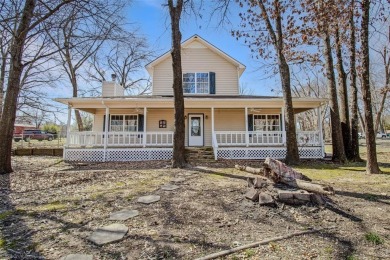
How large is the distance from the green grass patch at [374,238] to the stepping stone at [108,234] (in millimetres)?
3251

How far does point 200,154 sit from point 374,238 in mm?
9161

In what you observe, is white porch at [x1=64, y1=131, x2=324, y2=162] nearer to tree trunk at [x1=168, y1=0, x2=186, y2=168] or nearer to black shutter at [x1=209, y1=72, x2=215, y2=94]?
tree trunk at [x1=168, y1=0, x2=186, y2=168]

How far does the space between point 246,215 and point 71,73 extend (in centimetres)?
2203

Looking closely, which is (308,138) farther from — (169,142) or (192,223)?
(192,223)

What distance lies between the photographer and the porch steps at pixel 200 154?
1168 cm

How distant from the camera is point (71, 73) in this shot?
21.3m

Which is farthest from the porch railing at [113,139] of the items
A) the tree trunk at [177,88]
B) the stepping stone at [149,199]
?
the stepping stone at [149,199]

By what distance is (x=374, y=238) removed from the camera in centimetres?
313

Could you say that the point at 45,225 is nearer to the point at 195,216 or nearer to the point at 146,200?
the point at 146,200

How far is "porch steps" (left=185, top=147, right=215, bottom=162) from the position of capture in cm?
1168

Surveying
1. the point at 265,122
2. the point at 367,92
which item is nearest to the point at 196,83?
the point at 265,122

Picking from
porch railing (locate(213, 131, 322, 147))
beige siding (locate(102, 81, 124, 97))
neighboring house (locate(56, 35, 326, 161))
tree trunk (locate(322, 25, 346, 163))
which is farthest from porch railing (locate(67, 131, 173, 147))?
tree trunk (locate(322, 25, 346, 163))

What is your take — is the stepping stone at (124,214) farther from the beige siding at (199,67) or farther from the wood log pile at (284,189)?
the beige siding at (199,67)

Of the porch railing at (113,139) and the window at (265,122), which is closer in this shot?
the porch railing at (113,139)
